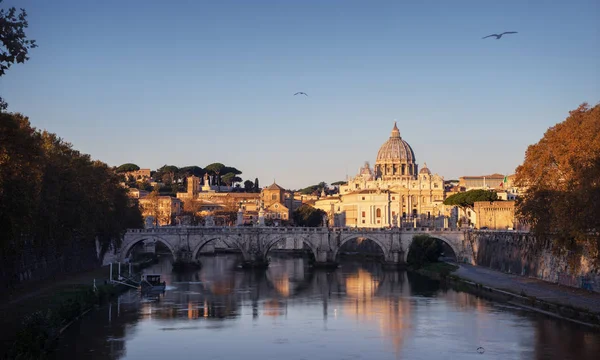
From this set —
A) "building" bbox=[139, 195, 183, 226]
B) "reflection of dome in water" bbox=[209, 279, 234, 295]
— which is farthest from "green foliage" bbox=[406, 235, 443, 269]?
"building" bbox=[139, 195, 183, 226]

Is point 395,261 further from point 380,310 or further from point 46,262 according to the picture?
point 46,262

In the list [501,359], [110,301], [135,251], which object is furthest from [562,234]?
[135,251]

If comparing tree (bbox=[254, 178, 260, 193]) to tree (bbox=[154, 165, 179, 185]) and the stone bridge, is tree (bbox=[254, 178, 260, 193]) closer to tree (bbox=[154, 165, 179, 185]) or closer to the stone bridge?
tree (bbox=[154, 165, 179, 185])

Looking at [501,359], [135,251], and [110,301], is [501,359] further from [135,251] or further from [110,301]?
[135,251]

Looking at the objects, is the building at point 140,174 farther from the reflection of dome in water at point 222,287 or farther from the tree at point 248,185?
the reflection of dome in water at point 222,287

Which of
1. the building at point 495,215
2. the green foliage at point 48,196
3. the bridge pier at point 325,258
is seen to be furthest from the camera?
the building at point 495,215

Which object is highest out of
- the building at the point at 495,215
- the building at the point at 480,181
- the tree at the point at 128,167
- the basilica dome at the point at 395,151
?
the basilica dome at the point at 395,151

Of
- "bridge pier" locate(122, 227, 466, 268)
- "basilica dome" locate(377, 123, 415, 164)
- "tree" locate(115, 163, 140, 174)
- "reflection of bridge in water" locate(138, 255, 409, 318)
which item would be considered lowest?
"reflection of bridge in water" locate(138, 255, 409, 318)

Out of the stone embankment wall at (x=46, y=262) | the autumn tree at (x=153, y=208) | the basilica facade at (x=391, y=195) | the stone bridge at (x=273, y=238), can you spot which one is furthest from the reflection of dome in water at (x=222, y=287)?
the autumn tree at (x=153, y=208)
